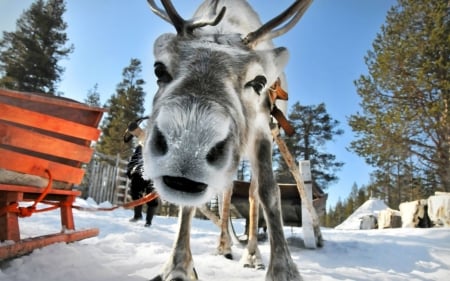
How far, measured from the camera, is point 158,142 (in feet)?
4.76

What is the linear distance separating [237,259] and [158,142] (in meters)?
3.03

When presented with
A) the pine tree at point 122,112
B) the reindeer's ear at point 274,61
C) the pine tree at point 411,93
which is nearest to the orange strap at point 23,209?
the reindeer's ear at point 274,61

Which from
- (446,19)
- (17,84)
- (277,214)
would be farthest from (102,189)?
(446,19)

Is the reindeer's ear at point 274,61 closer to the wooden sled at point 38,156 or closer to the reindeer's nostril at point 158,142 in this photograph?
the reindeer's nostril at point 158,142

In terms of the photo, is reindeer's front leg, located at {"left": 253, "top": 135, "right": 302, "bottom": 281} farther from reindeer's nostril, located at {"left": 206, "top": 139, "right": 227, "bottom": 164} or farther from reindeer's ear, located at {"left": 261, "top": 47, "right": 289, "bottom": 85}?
reindeer's nostril, located at {"left": 206, "top": 139, "right": 227, "bottom": 164}

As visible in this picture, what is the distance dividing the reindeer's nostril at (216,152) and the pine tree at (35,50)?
27.0 metres

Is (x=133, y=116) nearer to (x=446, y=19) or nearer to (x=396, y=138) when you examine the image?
(x=396, y=138)

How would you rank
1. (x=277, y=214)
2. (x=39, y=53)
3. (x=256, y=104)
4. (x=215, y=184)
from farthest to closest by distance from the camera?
1. (x=39, y=53)
2. (x=277, y=214)
3. (x=256, y=104)
4. (x=215, y=184)

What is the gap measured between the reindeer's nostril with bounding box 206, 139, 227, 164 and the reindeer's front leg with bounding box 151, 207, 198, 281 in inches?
51.6

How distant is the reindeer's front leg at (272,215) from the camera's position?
2.34m

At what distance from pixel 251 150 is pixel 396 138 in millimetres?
14662

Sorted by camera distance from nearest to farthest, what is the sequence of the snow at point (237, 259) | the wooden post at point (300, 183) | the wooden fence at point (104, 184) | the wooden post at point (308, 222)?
the snow at point (237, 259)
the wooden post at point (300, 183)
the wooden post at point (308, 222)
the wooden fence at point (104, 184)

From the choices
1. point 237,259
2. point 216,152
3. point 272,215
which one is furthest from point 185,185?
point 237,259

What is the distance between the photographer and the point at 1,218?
2348 millimetres
